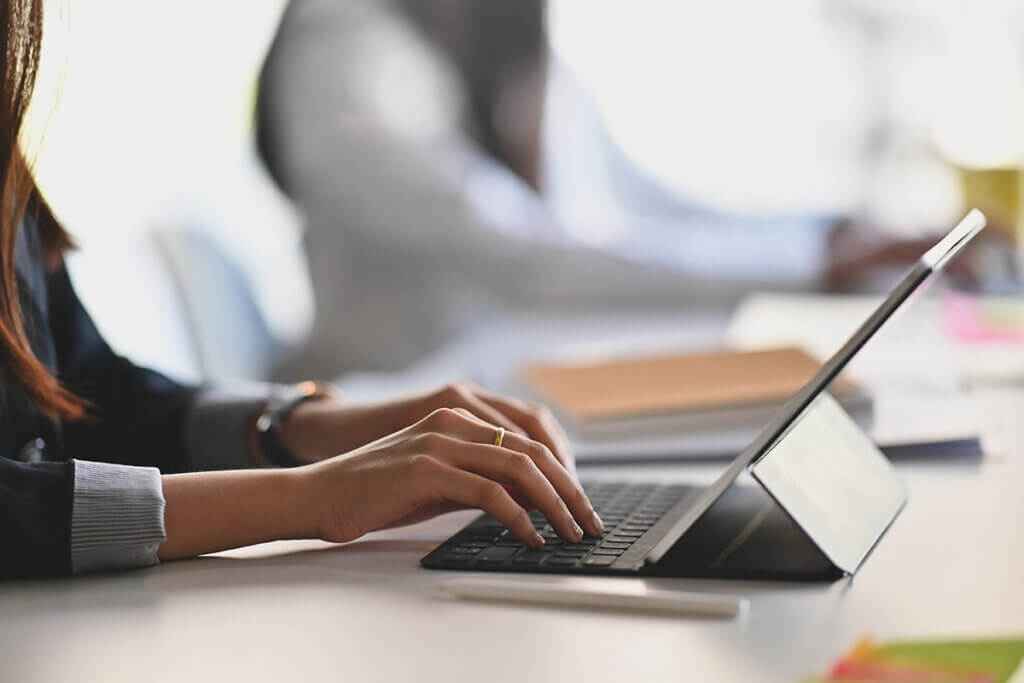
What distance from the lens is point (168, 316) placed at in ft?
5.72

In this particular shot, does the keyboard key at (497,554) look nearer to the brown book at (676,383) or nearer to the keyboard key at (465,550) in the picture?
the keyboard key at (465,550)

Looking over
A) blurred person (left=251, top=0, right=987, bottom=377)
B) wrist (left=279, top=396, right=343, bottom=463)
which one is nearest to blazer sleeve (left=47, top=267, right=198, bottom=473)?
wrist (left=279, top=396, right=343, bottom=463)

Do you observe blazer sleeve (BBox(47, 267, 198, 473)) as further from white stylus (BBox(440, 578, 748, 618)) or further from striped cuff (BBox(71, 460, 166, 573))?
white stylus (BBox(440, 578, 748, 618))

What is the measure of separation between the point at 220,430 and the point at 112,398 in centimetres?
11

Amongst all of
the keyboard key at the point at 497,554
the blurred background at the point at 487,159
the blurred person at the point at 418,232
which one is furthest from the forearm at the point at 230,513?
the blurred person at the point at 418,232

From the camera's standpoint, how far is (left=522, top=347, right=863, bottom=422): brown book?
1121 mm

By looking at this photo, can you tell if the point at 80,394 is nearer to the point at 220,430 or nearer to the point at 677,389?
the point at 220,430

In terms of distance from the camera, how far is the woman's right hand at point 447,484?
27.9 inches

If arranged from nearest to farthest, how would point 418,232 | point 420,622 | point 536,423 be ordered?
point 420,622
point 536,423
point 418,232

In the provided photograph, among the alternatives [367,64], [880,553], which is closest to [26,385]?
[880,553]

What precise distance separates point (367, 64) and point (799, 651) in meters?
2.13

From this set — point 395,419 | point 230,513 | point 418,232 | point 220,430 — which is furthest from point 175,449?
point 418,232

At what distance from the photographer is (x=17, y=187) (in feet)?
2.98

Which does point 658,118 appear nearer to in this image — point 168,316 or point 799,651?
point 168,316
